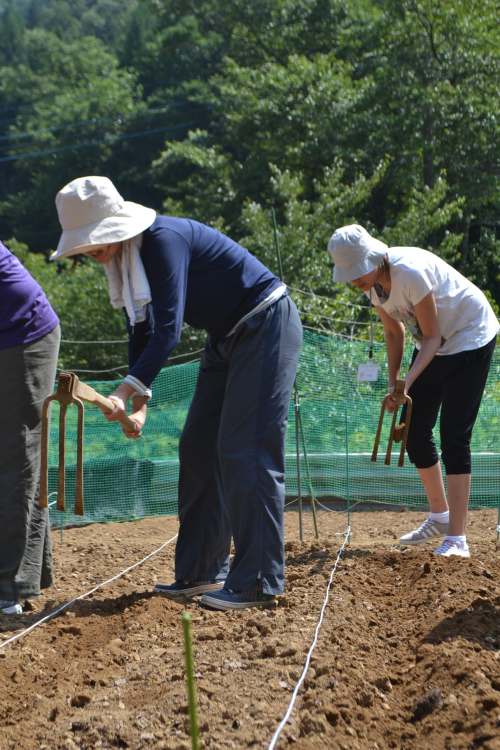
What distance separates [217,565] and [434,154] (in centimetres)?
1480

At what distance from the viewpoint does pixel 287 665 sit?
9.30ft

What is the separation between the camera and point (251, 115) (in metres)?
22.1

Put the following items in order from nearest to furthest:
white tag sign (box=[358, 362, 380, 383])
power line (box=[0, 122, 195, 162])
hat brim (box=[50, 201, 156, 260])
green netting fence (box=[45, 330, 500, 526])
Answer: hat brim (box=[50, 201, 156, 260]) < white tag sign (box=[358, 362, 380, 383]) < green netting fence (box=[45, 330, 500, 526]) < power line (box=[0, 122, 195, 162])

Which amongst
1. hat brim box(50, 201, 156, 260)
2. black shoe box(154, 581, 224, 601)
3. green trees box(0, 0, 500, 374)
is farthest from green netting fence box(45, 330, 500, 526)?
hat brim box(50, 201, 156, 260)

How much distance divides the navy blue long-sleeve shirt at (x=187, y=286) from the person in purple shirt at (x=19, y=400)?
43 centimetres

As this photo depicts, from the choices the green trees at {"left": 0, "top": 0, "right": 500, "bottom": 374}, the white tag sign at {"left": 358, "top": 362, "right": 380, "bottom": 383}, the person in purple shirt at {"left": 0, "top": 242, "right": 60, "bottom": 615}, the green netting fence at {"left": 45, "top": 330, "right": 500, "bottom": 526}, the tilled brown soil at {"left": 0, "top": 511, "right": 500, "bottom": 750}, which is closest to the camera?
the tilled brown soil at {"left": 0, "top": 511, "right": 500, "bottom": 750}

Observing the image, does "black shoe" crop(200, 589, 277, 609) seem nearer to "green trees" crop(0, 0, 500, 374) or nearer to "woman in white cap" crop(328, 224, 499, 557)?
"woman in white cap" crop(328, 224, 499, 557)

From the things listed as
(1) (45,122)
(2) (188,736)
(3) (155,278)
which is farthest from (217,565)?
(1) (45,122)

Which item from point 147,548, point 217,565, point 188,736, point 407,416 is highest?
point 407,416

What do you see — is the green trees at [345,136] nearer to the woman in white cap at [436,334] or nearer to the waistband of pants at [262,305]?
the woman in white cap at [436,334]

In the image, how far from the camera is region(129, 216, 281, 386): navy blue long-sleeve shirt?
3.28 m

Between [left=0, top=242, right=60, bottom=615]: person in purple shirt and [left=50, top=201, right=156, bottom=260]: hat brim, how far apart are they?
17.2 inches

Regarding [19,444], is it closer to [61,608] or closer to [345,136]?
[61,608]

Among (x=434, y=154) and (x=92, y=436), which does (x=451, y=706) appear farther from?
(x=434, y=154)
